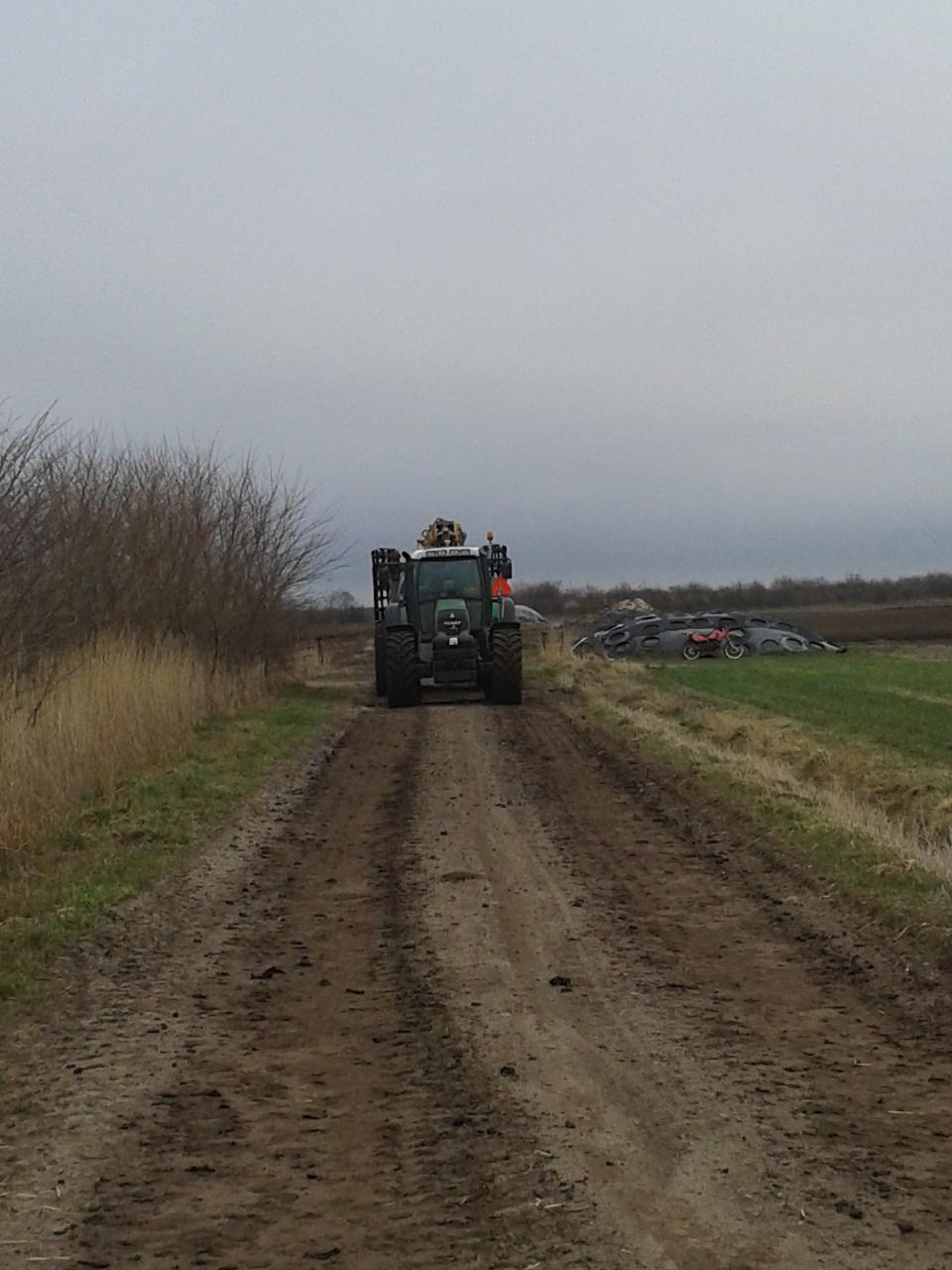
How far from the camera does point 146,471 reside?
20.8m

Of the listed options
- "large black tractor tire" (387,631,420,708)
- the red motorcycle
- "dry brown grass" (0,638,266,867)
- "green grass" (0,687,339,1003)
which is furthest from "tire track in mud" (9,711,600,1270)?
the red motorcycle

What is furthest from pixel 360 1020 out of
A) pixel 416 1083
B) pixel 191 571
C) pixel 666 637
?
pixel 666 637

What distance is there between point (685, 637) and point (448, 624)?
68.7 feet

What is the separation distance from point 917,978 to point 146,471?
16.7m

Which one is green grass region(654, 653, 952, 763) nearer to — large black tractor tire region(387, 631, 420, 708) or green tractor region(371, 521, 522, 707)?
green tractor region(371, 521, 522, 707)

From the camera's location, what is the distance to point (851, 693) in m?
25.4

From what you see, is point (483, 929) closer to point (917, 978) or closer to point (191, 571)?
point (917, 978)

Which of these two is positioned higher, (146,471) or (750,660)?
(146,471)

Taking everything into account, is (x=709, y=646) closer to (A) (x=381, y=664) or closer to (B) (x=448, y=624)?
(A) (x=381, y=664)

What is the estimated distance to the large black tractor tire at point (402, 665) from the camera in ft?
70.5

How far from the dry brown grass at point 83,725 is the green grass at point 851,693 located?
8709 mm

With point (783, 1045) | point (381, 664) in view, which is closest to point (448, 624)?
point (381, 664)

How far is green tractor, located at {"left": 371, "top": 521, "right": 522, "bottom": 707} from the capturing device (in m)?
21.6

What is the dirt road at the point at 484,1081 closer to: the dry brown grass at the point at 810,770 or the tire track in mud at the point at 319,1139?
the tire track in mud at the point at 319,1139
